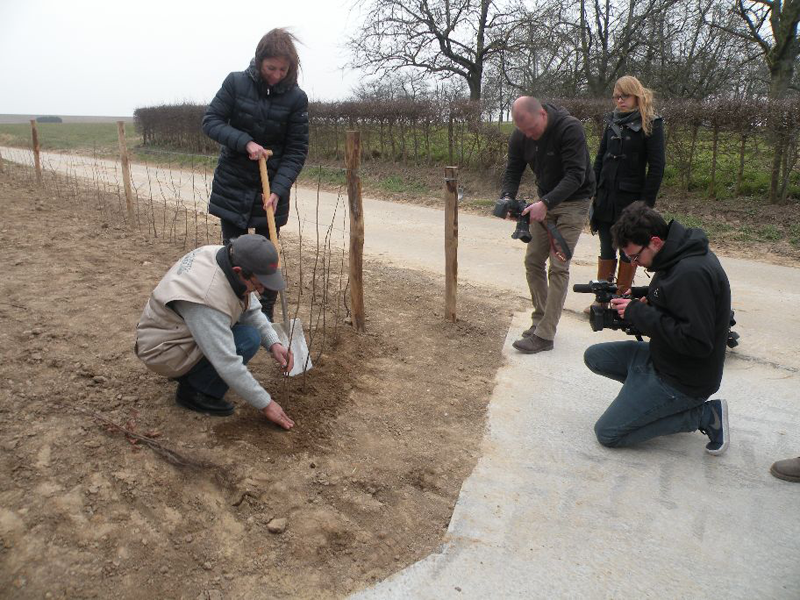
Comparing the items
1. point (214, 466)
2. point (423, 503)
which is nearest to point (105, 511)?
point (214, 466)

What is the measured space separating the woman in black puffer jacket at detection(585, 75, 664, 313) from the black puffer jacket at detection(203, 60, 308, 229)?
2.25 metres

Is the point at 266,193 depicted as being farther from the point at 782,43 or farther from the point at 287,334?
the point at 782,43

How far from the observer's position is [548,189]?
13.6ft

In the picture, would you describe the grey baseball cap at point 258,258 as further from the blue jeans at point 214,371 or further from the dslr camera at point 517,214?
the dslr camera at point 517,214

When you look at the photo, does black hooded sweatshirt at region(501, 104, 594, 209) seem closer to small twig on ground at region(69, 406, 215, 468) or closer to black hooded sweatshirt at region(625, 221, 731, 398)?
black hooded sweatshirt at region(625, 221, 731, 398)

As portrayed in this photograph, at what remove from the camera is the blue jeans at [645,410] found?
2975 millimetres

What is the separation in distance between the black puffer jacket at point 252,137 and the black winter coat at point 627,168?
2.25 m

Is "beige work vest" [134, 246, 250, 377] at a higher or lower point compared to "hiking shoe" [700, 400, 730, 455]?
higher

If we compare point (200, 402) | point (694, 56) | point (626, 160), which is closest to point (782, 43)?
point (694, 56)

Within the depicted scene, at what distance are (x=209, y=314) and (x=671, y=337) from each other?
2.07 metres

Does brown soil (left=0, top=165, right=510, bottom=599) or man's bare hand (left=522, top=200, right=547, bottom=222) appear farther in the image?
man's bare hand (left=522, top=200, right=547, bottom=222)

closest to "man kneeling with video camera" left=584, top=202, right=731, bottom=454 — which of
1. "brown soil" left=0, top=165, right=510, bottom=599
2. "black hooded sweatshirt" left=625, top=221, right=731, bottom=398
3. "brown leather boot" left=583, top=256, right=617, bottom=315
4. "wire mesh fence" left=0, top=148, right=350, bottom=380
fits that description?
"black hooded sweatshirt" left=625, top=221, right=731, bottom=398

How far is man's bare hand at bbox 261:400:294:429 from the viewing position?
2.87 meters

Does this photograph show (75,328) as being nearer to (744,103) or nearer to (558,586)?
(558,586)
